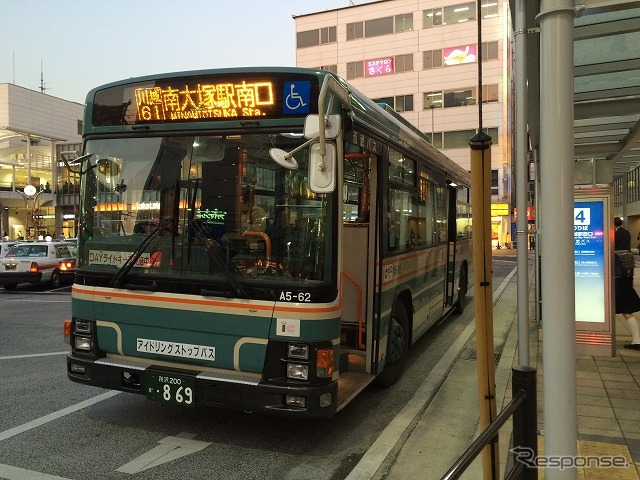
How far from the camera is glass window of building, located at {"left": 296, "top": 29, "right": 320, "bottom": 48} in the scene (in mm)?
53344

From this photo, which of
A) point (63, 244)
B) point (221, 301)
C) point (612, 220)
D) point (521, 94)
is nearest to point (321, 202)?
point (221, 301)

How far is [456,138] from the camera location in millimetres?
47344

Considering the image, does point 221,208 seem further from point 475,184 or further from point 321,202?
point 475,184

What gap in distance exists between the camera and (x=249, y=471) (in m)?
4.13

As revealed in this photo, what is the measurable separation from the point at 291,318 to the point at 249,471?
1.23 m

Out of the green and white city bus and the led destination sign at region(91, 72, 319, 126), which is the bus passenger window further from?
the led destination sign at region(91, 72, 319, 126)

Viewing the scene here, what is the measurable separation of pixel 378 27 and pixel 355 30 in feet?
7.72

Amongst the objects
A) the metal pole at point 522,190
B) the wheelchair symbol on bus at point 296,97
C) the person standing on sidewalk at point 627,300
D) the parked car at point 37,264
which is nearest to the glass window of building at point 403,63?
the parked car at point 37,264

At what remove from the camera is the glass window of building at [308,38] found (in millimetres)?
53344

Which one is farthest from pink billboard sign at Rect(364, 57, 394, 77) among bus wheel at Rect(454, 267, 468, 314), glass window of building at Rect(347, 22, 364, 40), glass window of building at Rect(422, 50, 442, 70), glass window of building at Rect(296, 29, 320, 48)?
bus wheel at Rect(454, 267, 468, 314)

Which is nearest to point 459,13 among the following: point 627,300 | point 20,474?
point 627,300

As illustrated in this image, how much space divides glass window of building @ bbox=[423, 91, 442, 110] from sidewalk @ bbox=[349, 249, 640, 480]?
140 feet

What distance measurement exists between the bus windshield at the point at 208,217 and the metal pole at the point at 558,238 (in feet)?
6.27

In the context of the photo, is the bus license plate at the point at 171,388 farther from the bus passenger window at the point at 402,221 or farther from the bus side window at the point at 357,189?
the bus passenger window at the point at 402,221
